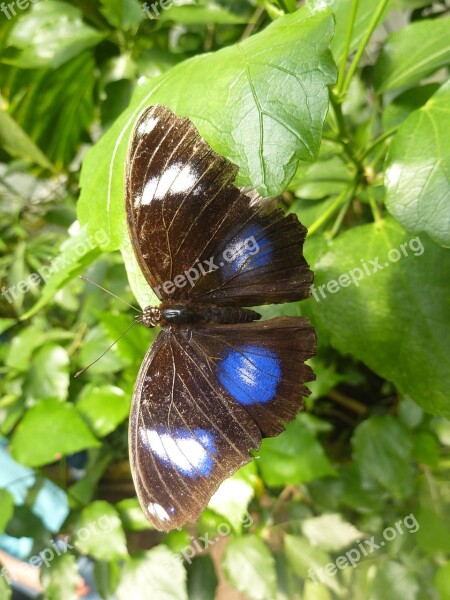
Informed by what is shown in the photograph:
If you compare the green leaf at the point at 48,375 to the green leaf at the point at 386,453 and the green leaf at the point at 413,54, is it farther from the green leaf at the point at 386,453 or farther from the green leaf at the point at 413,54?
the green leaf at the point at 413,54

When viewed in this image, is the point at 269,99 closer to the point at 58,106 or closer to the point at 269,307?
the point at 269,307

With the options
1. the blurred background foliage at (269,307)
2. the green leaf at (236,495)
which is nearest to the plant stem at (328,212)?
the blurred background foliage at (269,307)

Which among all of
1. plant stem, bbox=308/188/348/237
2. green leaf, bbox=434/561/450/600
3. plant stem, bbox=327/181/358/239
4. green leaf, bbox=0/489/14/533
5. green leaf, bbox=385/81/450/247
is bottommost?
green leaf, bbox=434/561/450/600

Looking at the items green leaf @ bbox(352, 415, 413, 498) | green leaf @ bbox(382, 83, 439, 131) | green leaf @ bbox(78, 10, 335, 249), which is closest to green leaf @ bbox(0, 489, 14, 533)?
green leaf @ bbox(352, 415, 413, 498)

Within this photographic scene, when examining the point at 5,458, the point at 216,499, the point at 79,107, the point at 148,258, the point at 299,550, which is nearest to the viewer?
the point at 148,258

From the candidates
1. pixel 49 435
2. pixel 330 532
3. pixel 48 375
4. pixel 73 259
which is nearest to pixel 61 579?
pixel 49 435

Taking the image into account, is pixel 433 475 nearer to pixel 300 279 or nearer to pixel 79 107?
pixel 300 279

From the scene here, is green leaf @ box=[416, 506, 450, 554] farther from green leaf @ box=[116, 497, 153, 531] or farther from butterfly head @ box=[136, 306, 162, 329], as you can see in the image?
butterfly head @ box=[136, 306, 162, 329]

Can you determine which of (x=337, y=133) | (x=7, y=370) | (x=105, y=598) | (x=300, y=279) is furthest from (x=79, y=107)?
(x=105, y=598)
